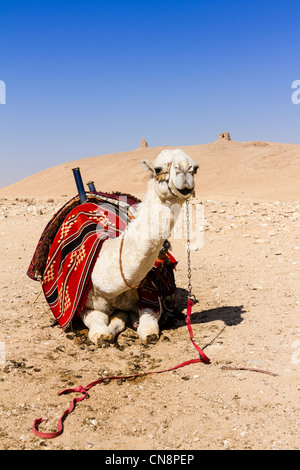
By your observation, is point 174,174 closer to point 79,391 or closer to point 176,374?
point 176,374

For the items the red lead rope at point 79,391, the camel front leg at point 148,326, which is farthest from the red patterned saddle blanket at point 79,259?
the red lead rope at point 79,391

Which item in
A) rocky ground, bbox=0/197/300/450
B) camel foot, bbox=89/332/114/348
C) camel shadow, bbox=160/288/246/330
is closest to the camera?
rocky ground, bbox=0/197/300/450

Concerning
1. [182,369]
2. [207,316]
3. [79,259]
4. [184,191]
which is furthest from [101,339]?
[184,191]

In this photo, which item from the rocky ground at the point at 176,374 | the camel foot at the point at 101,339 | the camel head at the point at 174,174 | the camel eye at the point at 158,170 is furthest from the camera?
the camel foot at the point at 101,339

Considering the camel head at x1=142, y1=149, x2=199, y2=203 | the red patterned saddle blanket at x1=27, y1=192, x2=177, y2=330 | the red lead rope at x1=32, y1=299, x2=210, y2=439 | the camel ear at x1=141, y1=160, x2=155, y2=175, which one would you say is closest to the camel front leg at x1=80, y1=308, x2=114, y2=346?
the red patterned saddle blanket at x1=27, y1=192, x2=177, y2=330

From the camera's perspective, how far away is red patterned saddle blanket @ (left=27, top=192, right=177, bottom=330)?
191 inches

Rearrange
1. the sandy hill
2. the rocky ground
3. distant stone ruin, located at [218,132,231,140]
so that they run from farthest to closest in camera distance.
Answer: distant stone ruin, located at [218,132,231,140]
the sandy hill
the rocky ground

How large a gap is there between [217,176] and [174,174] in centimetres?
3090

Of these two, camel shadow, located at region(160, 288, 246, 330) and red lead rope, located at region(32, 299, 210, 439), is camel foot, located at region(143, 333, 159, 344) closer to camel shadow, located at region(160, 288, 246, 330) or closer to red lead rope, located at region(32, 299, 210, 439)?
red lead rope, located at region(32, 299, 210, 439)

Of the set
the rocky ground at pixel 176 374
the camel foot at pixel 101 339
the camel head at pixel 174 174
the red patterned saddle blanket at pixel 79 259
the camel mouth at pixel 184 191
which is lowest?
the rocky ground at pixel 176 374

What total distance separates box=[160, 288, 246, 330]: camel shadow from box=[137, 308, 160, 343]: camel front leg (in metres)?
0.41

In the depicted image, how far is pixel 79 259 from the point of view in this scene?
4867 millimetres

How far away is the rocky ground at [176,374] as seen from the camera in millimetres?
3074

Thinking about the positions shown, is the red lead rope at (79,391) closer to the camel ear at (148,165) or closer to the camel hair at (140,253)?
the camel hair at (140,253)
